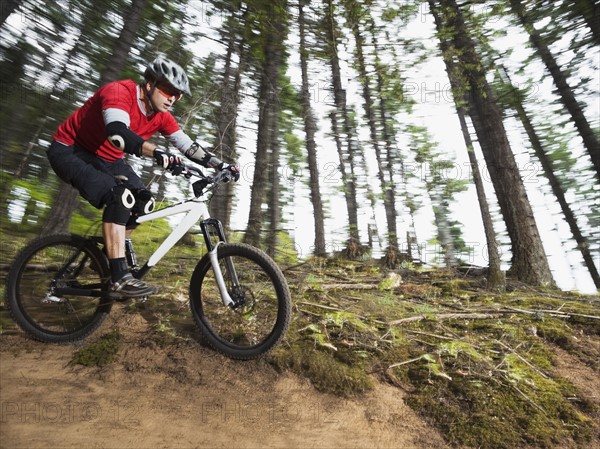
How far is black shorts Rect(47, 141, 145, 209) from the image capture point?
126 inches

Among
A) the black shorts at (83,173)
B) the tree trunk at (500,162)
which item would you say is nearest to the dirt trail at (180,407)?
the black shorts at (83,173)

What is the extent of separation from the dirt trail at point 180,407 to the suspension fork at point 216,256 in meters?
0.59

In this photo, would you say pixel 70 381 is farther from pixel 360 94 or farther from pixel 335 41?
pixel 360 94

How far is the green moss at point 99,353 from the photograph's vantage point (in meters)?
3.03

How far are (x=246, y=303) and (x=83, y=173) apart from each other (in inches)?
77.8

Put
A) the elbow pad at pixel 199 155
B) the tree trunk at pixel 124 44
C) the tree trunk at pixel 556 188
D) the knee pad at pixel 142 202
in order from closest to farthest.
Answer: the knee pad at pixel 142 202 < the elbow pad at pixel 199 155 < the tree trunk at pixel 124 44 < the tree trunk at pixel 556 188

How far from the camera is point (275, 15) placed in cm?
638

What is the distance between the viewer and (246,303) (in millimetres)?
3229

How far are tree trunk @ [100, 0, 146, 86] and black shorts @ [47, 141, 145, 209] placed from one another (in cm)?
207

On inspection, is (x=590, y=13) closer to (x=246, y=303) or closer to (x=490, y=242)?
(x=490, y=242)

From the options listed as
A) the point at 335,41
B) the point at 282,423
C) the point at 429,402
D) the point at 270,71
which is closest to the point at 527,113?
the point at 335,41

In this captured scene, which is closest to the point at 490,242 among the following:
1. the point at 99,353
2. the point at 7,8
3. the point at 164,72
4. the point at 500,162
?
the point at 500,162

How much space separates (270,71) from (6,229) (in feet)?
17.4

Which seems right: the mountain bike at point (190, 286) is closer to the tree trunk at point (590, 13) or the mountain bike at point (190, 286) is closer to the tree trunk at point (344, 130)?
the tree trunk at point (344, 130)
